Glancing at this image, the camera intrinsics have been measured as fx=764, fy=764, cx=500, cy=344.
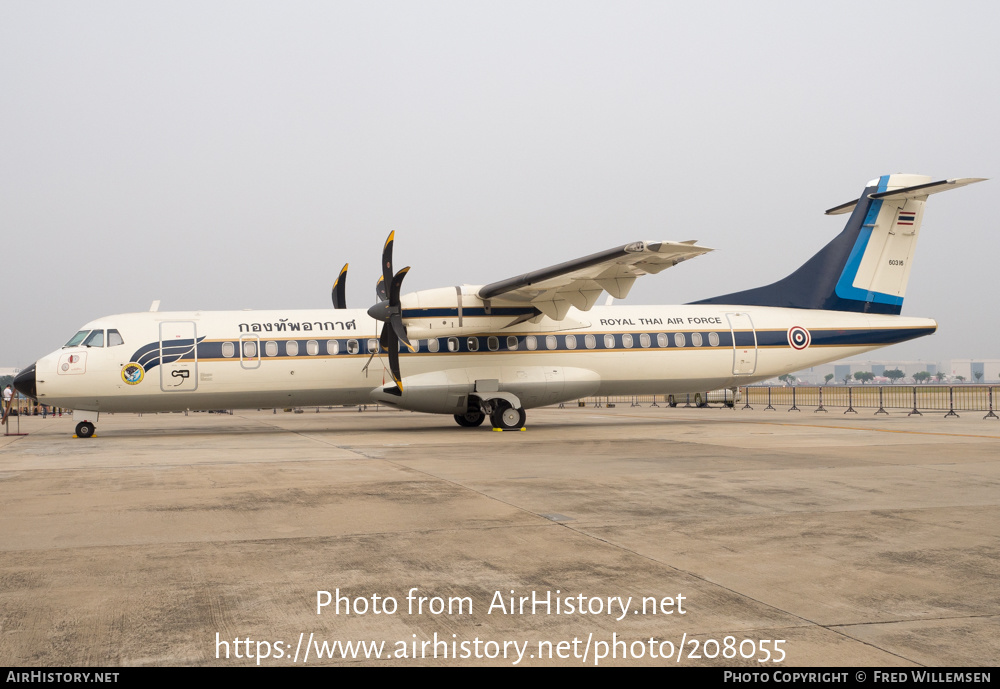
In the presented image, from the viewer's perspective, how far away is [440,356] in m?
20.4

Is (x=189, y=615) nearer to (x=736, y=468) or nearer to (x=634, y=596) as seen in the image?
(x=634, y=596)

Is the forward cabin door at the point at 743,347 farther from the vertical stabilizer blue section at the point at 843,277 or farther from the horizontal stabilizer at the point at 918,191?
the horizontal stabilizer at the point at 918,191

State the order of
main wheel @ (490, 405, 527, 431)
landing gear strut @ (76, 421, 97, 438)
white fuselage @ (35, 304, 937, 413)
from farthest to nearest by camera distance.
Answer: main wheel @ (490, 405, 527, 431)
landing gear strut @ (76, 421, 97, 438)
white fuselage @ (35, 304, 937, 413)

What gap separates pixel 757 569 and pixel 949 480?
5627mm

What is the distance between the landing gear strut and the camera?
64.3ft

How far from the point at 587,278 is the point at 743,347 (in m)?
6.24

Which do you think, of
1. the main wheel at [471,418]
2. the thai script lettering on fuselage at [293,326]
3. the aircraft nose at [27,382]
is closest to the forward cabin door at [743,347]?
the main wheel at [471,418]

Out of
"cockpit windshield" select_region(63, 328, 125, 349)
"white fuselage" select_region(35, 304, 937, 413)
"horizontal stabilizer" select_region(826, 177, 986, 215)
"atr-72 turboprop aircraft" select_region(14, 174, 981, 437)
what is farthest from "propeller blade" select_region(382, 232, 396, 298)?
"horizontal stabilizer" select_region(826, 177, 986, 215)

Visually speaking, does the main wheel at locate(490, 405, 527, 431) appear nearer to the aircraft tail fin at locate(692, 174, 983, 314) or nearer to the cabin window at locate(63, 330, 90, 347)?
the aircraft tail fin at locate(692, 174, 983, 314)

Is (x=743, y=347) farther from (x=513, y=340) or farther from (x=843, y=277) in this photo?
(x=513, y=340)

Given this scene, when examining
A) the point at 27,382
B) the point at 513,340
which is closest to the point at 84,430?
the point at 27,382

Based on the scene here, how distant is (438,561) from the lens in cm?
588

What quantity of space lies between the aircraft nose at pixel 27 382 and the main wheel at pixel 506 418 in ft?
37.0

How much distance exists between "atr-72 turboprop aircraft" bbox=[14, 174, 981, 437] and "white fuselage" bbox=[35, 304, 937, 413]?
37mm
